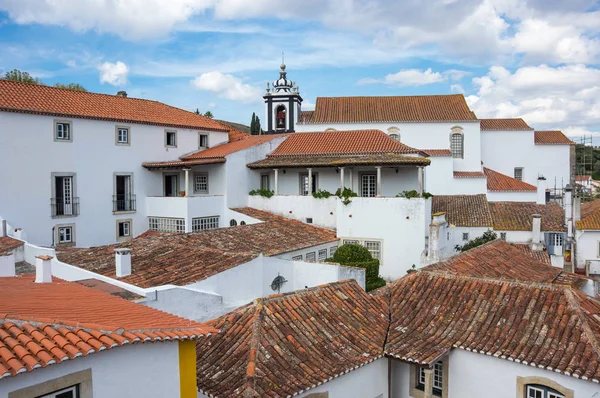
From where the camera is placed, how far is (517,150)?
42.8 meters

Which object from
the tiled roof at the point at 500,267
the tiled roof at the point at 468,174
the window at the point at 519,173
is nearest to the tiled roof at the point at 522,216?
the tiled roof at the point at 468,174

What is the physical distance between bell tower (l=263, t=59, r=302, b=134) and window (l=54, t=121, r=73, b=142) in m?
16.1

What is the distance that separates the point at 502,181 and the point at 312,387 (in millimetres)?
33743

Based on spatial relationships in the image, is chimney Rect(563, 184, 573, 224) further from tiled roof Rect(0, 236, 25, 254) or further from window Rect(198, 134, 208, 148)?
tiled roof Rect(0, 236, 25, 254)

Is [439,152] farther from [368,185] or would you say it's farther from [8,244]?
[8,244]

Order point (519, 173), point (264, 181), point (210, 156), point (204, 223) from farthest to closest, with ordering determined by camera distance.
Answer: point (519, 173)
point (264, 181)
point (210, 156)
point (204, 223)

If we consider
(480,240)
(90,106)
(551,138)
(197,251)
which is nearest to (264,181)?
(90,106)

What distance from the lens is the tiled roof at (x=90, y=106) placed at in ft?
71.7

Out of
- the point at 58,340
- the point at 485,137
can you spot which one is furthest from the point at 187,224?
the point at 485,137

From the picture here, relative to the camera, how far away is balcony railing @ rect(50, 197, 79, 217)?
2255 cm

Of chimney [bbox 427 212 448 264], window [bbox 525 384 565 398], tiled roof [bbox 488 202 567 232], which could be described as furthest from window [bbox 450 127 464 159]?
window [bbox 525 384 565 398]

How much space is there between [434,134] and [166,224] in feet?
73.2

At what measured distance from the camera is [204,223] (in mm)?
24562

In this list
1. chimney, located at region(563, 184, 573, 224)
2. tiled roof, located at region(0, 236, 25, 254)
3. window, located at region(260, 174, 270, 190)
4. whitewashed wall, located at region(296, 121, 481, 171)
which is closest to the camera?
tiled roof, located at region(0, 236, 25, 254)
